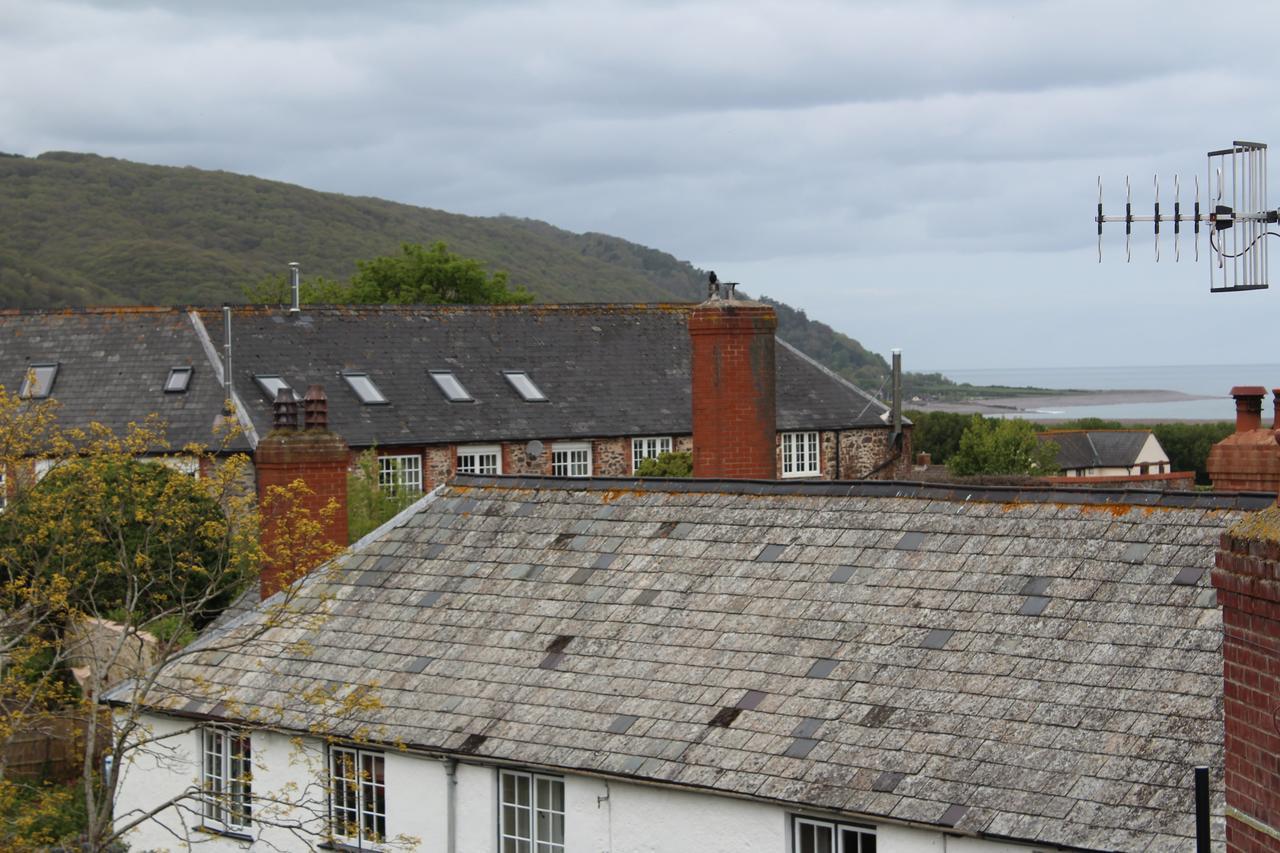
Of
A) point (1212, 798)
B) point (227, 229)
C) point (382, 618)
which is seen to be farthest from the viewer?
point (227, 229)

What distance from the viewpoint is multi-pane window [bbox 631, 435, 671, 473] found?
150 feet

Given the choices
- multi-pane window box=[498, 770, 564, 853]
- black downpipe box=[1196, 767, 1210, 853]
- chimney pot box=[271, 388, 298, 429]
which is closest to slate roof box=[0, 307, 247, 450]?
chimney pot box=[271, 388, 298, 429]

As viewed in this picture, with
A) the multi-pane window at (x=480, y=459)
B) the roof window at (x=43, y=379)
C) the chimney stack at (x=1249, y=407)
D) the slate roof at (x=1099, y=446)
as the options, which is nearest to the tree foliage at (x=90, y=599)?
the chimney stack at (x=1249, y=407)

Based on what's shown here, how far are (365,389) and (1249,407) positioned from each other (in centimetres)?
2862

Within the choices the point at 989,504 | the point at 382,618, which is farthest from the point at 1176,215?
the point at 382,618

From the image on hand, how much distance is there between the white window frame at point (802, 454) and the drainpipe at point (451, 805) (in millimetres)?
31891

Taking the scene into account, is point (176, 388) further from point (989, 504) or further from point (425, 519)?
point (989, 504)

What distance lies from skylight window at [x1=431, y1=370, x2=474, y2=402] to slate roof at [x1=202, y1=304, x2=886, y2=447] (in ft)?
0.66

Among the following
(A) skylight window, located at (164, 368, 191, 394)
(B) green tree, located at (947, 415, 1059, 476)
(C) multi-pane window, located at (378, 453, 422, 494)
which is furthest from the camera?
(B) green tree, located at (947, 415, 1059, 476)

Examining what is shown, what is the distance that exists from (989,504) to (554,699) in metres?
4.57

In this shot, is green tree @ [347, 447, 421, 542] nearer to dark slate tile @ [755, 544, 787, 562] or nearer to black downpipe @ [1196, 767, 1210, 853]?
dark slate tile @ [755, 544, 787, 562]

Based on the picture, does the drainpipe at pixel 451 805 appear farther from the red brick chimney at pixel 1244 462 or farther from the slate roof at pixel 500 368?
the slate roof at pixel 500 368

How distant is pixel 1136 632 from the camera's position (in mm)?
13172

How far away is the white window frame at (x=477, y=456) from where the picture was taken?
143 ft
